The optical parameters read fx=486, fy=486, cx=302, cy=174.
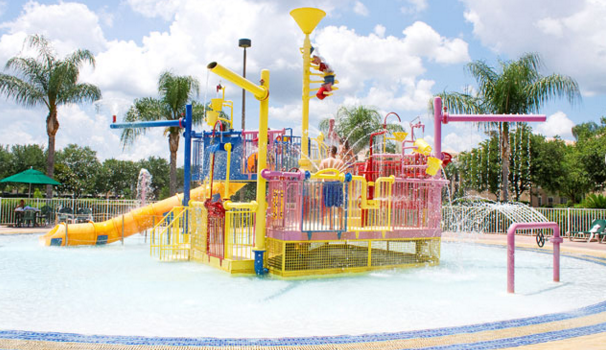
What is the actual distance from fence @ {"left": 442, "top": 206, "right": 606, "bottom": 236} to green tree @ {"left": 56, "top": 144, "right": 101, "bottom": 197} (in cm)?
4821

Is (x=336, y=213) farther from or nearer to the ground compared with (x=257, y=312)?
farther from the ground

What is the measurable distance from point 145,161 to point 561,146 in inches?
2184

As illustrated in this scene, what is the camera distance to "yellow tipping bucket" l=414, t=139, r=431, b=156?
11.3m

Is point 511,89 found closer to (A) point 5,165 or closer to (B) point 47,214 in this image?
(B) point 47,214

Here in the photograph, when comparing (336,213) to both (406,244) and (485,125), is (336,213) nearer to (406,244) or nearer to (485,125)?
(406,244)

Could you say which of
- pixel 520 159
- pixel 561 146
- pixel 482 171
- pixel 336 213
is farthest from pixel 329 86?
pixel 561 146

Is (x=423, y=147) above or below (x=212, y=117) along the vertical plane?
below

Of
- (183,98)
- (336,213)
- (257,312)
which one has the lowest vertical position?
(257,312)

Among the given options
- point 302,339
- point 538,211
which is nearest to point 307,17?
point 302,339

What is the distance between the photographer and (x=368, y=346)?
511 cm

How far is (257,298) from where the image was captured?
792 cm

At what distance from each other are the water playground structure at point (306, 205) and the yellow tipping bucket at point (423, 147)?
2 cm

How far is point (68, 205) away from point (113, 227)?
29.4ft

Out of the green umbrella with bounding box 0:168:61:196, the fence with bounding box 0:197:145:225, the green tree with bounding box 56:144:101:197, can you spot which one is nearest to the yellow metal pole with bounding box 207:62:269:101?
the fence with bounding box 0:197:145:225
